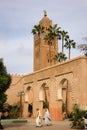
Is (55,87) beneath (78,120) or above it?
above

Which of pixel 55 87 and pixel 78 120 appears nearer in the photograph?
pixel 78 120

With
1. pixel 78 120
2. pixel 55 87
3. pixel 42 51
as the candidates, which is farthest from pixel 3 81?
pixel 42 51

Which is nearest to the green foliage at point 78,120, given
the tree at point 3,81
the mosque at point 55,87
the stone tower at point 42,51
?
the mosque at point 55,87

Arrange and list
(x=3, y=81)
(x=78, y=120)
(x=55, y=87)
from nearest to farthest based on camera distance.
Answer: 1. (x=3, y=81)
2. (x=78, y=120)
3. (x=55, y=87)

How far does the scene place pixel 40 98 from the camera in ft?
103

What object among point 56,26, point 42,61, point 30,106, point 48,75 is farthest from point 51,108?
point 42,61

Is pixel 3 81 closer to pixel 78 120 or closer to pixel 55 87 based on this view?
pixel 78 120

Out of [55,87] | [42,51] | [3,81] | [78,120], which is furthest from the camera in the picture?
[42,51]

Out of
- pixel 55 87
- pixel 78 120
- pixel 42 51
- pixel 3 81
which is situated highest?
pixel 42 51

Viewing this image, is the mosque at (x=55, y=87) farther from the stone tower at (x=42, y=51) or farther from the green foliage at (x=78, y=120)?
the stone tower at (x=42, y=51)

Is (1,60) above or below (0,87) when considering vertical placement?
above

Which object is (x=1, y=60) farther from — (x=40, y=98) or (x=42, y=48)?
(x=42, y=48)

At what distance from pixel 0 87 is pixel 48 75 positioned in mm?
10935

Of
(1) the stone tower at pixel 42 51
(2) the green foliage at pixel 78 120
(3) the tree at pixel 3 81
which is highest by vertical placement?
(1) the stone tower at pixel 42 51
